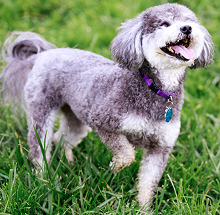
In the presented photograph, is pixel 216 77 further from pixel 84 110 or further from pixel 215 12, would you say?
pixel 84 110

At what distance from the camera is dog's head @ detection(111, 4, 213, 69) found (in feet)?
7.25

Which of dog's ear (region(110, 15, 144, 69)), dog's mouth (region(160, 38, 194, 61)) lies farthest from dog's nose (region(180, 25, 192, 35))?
dog's ear (region(110, 15, 144, 69))

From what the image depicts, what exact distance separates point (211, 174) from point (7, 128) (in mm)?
2385

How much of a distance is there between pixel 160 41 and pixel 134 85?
1.39 feet

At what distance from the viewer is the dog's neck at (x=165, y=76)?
7.93 ft

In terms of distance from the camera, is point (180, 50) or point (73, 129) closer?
point (180, 50)

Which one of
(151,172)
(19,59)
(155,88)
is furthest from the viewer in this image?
(19,59)

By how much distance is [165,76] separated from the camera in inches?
95.7

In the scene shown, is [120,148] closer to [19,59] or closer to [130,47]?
[130,47]

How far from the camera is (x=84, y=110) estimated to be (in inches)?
107

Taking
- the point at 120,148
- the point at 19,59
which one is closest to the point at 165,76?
the point at 120,148

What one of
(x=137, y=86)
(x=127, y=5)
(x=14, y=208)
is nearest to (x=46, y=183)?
(x=14, y=208)

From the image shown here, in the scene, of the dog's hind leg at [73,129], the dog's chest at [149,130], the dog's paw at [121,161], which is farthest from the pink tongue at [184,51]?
the dog's hind leg at [73,129]

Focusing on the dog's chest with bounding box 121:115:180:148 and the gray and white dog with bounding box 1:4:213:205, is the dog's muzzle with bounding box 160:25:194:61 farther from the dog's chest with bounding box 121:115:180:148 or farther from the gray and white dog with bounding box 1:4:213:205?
the dog's chest with bounding box 121:115:180:148
